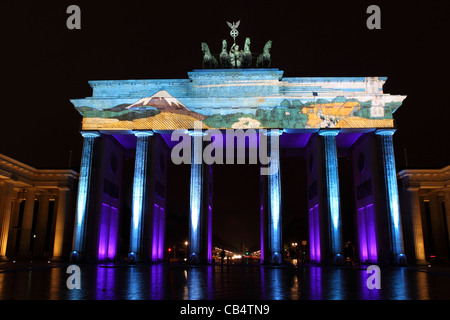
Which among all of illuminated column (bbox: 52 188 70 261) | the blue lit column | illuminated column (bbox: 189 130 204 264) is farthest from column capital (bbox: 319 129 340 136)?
illuminated column (bbox: 52 188 70 261)

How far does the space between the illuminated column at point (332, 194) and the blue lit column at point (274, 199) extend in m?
4.55

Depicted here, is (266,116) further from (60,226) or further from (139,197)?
(60,226)

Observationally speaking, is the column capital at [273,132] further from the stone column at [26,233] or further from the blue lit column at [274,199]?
the stone column at [26,233]

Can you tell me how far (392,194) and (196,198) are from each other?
1815 centimetres

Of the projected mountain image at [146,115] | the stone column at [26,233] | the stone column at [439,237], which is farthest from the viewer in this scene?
the stone column at [26,233]

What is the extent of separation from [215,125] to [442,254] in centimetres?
2893

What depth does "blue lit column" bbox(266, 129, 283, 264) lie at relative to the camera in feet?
115

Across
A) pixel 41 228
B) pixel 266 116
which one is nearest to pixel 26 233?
pixel 41 228

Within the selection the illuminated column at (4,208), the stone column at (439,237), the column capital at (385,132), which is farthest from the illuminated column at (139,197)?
the stone column at (439,237)

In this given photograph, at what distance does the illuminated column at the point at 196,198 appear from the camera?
35469 mm

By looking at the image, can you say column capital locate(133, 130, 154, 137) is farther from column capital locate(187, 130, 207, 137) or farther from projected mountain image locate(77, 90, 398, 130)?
column capital locate(187, 130, 207, 137)

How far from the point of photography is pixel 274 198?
35.8 meters

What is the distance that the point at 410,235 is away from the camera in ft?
131

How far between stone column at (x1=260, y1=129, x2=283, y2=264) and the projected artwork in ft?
5.41
